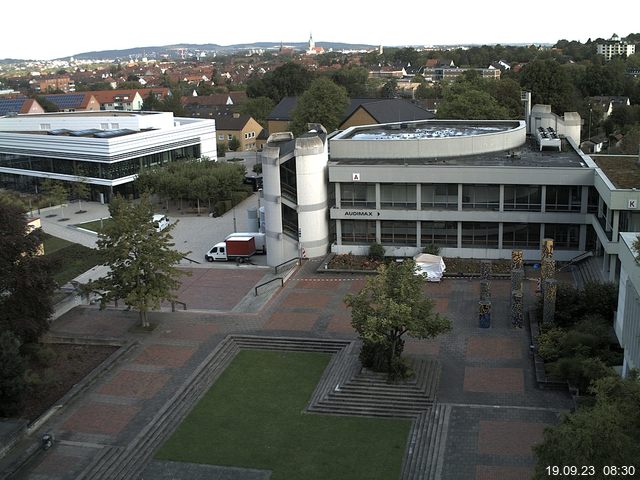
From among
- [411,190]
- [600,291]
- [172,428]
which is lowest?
[172,428]

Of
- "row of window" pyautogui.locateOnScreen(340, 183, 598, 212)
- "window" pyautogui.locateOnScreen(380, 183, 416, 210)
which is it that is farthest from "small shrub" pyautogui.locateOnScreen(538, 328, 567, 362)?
"window" pyautogui.locateOnScreen(380, 183, 416, 210)

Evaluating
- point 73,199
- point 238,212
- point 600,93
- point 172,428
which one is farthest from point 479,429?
point 600,93

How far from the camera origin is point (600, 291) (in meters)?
27.0

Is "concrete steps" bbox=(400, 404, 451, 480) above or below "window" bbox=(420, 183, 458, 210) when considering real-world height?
below

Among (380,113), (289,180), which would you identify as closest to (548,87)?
(380,113)

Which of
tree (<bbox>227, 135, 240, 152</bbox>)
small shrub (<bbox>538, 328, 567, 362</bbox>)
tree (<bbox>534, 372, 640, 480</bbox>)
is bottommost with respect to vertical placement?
small shrub (<bbox>538, 328, 567, 362</bbox>)

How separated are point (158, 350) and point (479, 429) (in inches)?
510

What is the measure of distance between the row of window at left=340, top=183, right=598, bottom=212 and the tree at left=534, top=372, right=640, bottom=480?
2339 centimetres

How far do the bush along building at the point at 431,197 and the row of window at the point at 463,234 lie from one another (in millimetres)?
52

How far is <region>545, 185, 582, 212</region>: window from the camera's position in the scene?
35.4 m

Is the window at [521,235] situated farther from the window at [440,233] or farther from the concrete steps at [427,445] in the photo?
the concrete steps at [427,445]

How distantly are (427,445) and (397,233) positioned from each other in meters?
18.7

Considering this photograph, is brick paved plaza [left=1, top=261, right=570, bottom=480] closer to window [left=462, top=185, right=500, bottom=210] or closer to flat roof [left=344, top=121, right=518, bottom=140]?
window [left=462, top=185, right=500, bottom=210]

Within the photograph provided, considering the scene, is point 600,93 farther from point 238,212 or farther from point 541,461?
point 541,461
